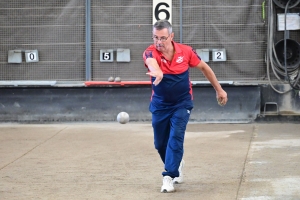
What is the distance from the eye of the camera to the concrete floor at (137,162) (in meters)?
7.43

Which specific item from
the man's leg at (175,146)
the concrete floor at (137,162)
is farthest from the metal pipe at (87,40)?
the man's leg at (175,146)

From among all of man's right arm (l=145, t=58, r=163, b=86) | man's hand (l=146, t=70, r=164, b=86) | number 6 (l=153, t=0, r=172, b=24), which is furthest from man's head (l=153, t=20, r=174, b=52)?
number 6 (l=153, t=0, r=172, b=24)

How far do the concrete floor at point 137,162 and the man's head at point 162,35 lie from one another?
147 cm

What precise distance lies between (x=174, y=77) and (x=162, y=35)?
447mm

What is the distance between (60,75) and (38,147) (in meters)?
2.63

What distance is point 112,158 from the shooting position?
962 cm

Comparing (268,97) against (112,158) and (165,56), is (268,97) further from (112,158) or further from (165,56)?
(165,56)

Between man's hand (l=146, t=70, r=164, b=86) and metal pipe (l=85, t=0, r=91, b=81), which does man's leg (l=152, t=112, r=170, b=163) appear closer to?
man's hand (l=146, t=70, r=164, b=86)

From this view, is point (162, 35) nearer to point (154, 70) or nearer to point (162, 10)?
point (154, 70)

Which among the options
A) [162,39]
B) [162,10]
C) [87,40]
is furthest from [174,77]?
[87,40]

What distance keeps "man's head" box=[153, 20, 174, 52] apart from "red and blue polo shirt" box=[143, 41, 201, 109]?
99 mm

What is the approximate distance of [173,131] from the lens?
7.39 metres

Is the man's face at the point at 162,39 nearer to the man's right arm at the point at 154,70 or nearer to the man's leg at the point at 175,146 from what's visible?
the man's right arm at the point at 154,70

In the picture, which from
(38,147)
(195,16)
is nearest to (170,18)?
(195,16)
